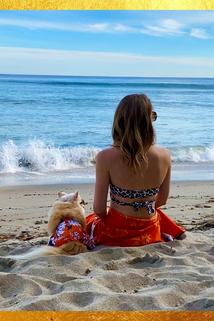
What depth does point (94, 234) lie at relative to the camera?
3207 mm

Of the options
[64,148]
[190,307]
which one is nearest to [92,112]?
[64,148]

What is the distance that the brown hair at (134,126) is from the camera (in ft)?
9.59

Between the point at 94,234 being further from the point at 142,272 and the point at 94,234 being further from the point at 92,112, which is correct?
the point at 92,112

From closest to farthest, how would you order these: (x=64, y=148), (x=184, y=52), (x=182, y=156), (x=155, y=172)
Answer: (x=184, y=52) → (x=155, y=172) → (x=64, y=148) → (x=182, y=156)

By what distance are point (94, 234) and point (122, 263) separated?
477mm

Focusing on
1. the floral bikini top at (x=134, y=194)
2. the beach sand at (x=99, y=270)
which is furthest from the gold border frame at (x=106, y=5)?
the floral bikini top at (x=134, y=194)

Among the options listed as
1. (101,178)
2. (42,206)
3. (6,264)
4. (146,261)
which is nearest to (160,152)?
(101,178)

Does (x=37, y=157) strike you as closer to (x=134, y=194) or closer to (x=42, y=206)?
(x=42, y=206)

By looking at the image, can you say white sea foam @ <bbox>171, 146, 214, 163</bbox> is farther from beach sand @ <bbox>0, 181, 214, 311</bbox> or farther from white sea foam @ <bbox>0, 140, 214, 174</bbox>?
beach sand @ <bbox>0, 181, 214, 311</bbox>

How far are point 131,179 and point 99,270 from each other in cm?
63

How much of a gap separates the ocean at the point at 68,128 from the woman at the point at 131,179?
36cm

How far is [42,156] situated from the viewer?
3633mm

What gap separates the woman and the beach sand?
134mm

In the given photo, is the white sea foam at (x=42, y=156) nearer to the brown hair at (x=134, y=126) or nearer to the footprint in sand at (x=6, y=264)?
the brown hair at (x=134, y=126)
